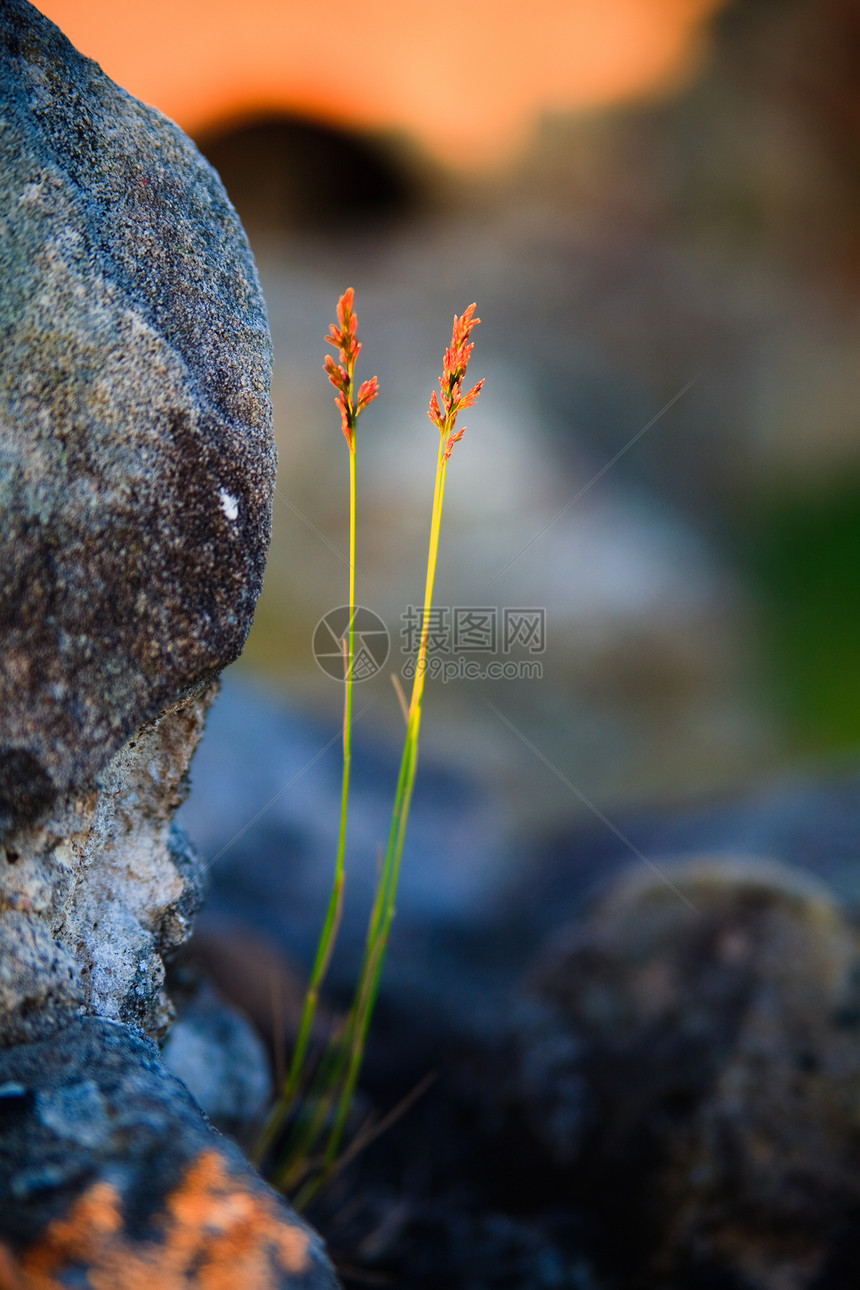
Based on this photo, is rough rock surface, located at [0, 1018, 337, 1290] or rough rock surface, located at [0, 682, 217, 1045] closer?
rough rock surface, located at [0, 1018, 337, 1290]

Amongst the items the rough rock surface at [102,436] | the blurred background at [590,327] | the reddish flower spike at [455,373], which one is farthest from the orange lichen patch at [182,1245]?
the blurred background at [590,327]

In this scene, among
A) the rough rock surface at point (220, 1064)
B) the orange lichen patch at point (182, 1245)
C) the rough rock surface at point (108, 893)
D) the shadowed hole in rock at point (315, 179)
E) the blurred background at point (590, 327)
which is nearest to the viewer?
the orange lichen patch at point (182, 1245)

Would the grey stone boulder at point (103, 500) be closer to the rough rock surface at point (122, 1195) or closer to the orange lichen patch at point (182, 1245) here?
the rough rock surface at point (122, 1195)

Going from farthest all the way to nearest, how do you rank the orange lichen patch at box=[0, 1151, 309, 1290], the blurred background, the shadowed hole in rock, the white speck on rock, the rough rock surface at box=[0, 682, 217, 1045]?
the shadowed hole in rock
the blurred background
the white speck on rock
the rough rock surface at box=[0, 682, 217, 1045]
the orange lichen patch at box=[0, 1151, 309, 1290]

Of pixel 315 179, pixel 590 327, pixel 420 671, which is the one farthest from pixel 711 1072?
pixel 315 179

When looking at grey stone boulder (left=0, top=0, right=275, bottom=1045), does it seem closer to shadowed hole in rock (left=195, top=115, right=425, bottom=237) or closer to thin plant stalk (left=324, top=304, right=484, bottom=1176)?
thin plant stalk (left=324, top=304, right=484, bottom=1176)

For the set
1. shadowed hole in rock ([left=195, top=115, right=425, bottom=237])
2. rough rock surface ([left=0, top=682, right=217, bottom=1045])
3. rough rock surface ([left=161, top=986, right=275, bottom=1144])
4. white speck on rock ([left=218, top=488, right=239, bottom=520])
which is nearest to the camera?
rough rock surface ([left=0, top=682, right=217, bottom=1045])

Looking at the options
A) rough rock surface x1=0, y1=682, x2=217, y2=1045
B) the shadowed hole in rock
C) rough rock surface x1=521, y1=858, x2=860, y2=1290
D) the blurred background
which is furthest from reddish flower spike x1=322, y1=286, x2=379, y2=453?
the shadowed hole in rock
